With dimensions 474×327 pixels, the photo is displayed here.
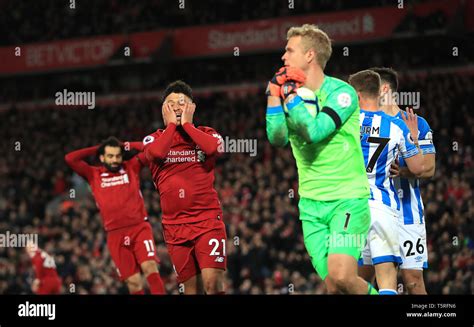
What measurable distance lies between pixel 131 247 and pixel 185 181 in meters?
2.89

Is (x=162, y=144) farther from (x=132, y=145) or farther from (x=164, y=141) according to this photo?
(x=132, y=145)

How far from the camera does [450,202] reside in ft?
55.1

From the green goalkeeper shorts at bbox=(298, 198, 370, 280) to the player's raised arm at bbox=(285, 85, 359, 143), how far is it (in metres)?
0.58

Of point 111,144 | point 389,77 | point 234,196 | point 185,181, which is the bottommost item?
point 234,196

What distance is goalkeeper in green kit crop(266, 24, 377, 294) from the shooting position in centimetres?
691

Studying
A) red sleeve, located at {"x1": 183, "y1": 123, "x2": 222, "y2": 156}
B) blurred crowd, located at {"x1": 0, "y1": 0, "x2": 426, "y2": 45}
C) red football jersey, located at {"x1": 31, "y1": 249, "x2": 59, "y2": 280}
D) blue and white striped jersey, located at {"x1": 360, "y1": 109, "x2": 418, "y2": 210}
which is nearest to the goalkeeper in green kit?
blue and white striped jersey, located at {"x1": 360, "y1": 109, "x2": 418, "y2": 210}

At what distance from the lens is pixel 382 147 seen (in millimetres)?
8344

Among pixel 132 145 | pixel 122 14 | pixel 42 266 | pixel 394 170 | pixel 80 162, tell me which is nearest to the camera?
pixel 394 170

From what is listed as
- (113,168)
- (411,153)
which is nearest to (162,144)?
(411,153)

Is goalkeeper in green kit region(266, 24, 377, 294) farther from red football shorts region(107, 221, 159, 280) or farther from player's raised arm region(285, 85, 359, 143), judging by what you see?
red football shorts region(107, 221, 159, 280)

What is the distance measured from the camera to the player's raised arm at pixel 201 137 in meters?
8.77

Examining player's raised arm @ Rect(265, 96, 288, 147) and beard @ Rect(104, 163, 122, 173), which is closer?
player's raised arm @ Rect(265, 96, 288, 147)

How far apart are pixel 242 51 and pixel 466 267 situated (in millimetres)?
13743

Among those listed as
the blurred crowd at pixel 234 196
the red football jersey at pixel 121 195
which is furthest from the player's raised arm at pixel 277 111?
the blurred crowd at pixel 234 196
